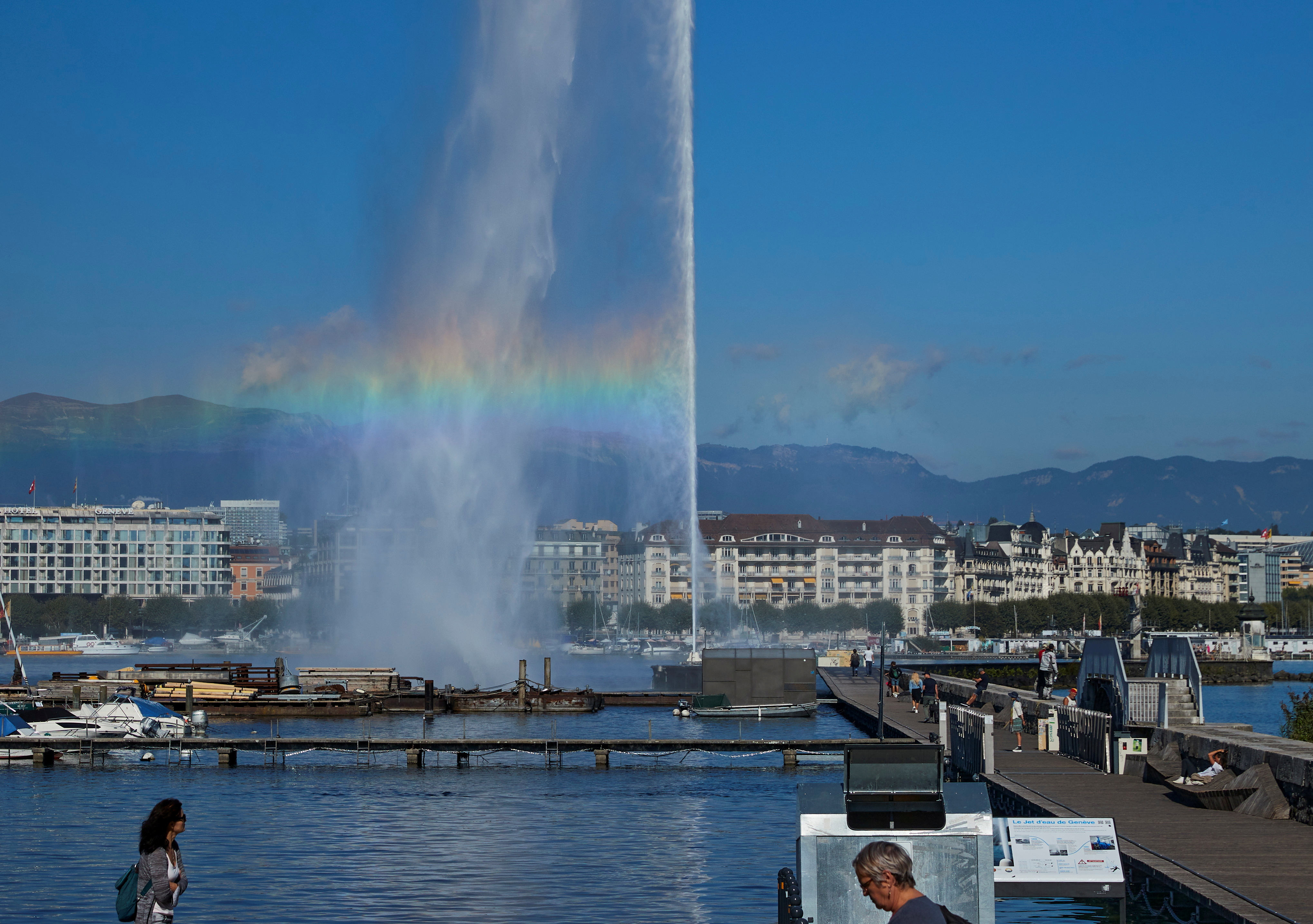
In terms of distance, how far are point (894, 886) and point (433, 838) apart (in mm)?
20525

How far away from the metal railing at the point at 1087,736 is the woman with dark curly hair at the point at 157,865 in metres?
20.9

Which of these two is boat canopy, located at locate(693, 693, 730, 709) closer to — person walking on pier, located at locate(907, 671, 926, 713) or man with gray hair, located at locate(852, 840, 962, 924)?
person walking on pier, located at locate(907, 671, 926, 713)

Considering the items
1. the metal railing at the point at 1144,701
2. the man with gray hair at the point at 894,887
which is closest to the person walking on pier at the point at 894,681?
the metal railing at the point at 1144,701

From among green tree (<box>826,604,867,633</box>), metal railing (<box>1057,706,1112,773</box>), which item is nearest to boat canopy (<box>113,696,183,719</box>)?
metal railing (<box>1057,706,1112,773</box>)

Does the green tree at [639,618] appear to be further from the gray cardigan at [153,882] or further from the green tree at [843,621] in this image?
the gray cardigan at [153,882]

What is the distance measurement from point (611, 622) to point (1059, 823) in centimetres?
17423

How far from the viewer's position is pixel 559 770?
132 feet

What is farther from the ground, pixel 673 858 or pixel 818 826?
pixel 818 826

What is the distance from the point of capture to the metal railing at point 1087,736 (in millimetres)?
28203

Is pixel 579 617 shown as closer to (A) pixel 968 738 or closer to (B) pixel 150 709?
(B) pixel 150 709

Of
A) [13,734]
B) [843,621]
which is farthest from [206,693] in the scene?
[843,621]

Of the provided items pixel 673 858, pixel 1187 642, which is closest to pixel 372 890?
pixel 673 858

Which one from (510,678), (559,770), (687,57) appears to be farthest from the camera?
(510,678)

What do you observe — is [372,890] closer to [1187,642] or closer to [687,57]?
[1187,642]
